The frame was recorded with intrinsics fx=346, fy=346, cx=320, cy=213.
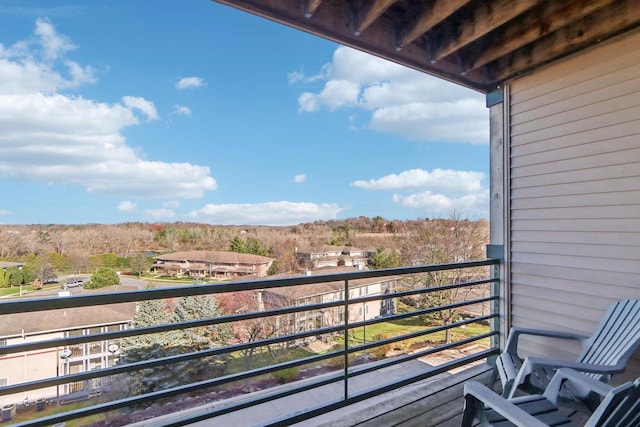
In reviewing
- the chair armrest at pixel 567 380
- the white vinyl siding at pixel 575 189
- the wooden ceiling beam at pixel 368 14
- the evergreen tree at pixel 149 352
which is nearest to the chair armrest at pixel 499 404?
the chair armrest at pixel 567 380

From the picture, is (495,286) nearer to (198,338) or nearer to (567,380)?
(567,380)

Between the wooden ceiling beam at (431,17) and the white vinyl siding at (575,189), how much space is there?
1.11 m

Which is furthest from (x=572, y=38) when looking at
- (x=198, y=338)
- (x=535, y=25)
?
(x=198, y=338)

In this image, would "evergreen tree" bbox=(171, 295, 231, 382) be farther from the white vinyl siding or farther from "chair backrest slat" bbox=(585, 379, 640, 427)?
"chair backrest slat" bbox=(585, 379, 640, 427)

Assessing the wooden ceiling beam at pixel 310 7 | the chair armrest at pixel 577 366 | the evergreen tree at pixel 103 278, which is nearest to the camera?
the chair armrest at pixel 577 366

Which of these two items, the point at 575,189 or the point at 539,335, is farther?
the point at 575,189

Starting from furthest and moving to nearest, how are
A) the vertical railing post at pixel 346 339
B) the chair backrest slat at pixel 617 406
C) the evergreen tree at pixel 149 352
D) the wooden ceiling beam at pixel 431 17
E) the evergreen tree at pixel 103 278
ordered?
1. the evergreen tree at pixel 149 352
2. the evergreen tree at pixel 103 278
3. the vertical railing post at pixel 346 339
4. the wooden ceiling beam at pixel 431 17
5. the chair backrest slat at pixel 617 406

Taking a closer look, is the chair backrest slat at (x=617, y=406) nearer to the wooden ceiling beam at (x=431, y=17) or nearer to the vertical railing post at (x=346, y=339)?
the vertical railing post at (x=346, y=339)

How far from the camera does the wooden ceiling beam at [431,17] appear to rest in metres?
2.02

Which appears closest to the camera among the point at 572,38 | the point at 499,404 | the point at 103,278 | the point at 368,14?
the point at 499,404

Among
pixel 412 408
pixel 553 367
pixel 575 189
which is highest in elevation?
pixel 575 189

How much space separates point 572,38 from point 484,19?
67 cm

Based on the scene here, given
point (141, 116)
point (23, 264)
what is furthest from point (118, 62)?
point (23, 264)

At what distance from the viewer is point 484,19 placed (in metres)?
2.21
